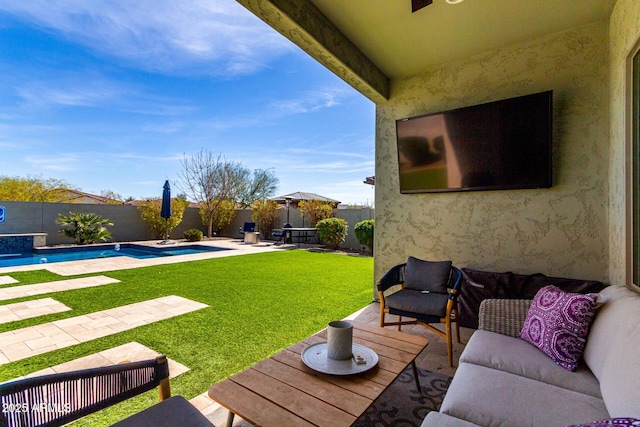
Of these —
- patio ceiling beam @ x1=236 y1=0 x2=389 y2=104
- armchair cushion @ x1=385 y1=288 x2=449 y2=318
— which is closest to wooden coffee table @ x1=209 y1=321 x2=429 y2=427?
armchair cushion @ x1=385 y1=288 x2=449 y2=318

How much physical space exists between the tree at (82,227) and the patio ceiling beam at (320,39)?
1074 cm

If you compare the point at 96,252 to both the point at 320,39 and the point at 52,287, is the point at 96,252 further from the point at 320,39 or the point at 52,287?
the point at 320,39

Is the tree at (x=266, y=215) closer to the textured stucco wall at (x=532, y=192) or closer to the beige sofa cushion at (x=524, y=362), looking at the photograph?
the textured stucco wall at (x=532, y=192)

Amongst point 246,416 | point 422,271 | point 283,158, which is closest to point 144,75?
point 283,158

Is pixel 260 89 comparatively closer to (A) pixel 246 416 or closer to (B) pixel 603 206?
(B) pixel 603 206

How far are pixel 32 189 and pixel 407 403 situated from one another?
16.6 metres

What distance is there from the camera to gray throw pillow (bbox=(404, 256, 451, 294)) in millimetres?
3152

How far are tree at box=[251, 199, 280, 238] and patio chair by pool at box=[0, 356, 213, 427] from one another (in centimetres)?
1245

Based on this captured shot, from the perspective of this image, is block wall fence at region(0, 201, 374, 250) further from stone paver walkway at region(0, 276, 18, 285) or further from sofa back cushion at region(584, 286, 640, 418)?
sofa back cushion at region(584, 286, 640, 418)

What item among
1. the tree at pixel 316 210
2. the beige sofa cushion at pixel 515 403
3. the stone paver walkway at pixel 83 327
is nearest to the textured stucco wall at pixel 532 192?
the beige sofa cushion at pixel 515 403

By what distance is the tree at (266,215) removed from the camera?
1359 cm

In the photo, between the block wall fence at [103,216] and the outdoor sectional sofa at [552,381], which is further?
the block wall fence at [103,216]

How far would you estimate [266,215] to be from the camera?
13641mm

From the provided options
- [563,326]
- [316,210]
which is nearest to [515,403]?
[563,326]
